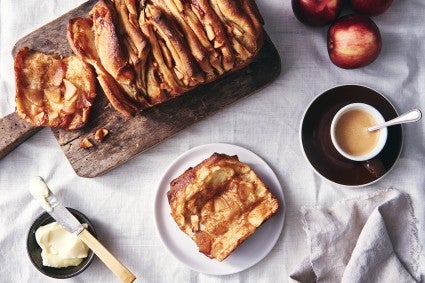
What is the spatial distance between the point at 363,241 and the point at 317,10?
0.87 m

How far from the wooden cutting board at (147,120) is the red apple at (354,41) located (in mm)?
229

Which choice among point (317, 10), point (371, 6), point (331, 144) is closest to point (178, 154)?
point (331, 144)

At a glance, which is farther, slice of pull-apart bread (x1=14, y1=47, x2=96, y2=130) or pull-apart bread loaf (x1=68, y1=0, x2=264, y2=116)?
slice of pull-apart bread (x1=14, y1=47, x2=96, y2=130)

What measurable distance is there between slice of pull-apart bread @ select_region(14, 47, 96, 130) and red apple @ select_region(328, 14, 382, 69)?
90 centimetres

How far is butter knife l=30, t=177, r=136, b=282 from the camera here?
87.0 inches

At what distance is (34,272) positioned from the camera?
2.34m

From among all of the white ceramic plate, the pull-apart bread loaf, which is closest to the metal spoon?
the white ceramic plate

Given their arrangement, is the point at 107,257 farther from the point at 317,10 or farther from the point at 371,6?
the point at 371,6

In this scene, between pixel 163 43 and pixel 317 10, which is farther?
pixel 317 10

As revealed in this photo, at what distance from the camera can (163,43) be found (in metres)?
2.06

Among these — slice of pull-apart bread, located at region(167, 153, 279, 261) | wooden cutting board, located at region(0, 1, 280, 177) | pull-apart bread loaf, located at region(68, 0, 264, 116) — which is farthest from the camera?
wooden cutting board, located at region(0, 1, 280, 177)

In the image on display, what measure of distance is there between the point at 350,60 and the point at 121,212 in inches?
40.5

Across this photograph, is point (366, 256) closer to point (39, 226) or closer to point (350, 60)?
point (350, 60)

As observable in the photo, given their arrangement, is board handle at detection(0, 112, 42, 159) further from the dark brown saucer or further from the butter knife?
the dark brown saucer
